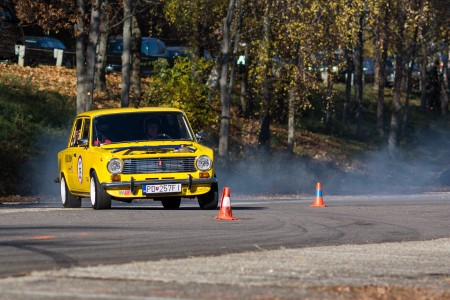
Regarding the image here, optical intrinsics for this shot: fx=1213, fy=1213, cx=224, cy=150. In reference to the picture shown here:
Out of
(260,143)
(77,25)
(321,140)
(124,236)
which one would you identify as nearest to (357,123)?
(321,140)

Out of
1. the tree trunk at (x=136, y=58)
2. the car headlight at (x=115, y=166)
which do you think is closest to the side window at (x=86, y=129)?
the car headlight at (x=115, y=166)

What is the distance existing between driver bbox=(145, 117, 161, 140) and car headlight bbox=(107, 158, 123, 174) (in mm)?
1319

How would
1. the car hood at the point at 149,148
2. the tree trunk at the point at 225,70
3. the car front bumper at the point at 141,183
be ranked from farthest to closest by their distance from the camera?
the tree trunk at the point at 225,70, the car hood at the point at 149,148, the car front bumper at the point at 141,183

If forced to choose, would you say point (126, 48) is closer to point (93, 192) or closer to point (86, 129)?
point (86, 129)

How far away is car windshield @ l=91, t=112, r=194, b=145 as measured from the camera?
21797 millimetres

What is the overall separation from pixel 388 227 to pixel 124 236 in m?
5.17

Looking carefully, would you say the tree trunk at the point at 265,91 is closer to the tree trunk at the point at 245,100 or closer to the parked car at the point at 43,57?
the tree trunk at the point at 245,100

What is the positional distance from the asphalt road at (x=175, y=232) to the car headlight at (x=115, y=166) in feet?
2.51

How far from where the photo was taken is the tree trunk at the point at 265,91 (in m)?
43.7

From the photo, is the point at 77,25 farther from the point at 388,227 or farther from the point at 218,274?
the point at 218,274

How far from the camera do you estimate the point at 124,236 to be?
48.7 ft

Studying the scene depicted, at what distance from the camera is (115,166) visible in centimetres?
2053

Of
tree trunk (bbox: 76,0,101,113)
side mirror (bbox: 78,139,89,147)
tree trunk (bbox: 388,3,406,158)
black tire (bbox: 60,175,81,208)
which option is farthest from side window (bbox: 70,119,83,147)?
tree trunk (bbox: 388,3,406,158)

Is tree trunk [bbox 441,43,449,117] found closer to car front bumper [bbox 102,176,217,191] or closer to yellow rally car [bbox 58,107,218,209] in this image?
yellow rally car [bbox 58,107,218,209]
